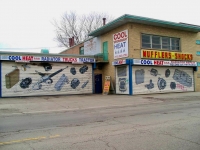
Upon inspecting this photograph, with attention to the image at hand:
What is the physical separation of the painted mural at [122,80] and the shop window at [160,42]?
3073mm

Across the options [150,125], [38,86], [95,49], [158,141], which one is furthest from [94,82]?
[158,141]

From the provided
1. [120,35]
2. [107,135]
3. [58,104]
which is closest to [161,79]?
[120,35]

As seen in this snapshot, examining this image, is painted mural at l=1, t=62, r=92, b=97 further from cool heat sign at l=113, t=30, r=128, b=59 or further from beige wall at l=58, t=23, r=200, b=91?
cool heat sign at l=113, t=30, r=128, b=59

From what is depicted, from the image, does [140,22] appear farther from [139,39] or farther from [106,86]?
[106,86]

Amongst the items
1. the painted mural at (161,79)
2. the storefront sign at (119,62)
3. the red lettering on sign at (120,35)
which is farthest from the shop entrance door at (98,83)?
the painted mural at (161,79)

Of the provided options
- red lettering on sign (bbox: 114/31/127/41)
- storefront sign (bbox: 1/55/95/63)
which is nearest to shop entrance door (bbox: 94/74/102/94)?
storefront sign (bbox: 1/55/95/63)

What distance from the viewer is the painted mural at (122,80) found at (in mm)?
20672

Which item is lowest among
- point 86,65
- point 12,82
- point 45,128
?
point 45,128

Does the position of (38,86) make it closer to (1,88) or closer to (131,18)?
(1,88)

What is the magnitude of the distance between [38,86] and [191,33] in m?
17.9

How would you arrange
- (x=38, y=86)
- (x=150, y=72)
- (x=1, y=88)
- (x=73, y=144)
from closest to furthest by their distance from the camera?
(x=73, y=144) → (x=1, y=88) → (x=38, y=86) → (x=150, y=72)

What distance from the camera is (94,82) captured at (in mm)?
23484

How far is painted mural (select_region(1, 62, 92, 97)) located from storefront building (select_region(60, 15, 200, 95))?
8.53 feet

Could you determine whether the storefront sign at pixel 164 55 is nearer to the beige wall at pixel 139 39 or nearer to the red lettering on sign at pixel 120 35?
the beige wall at pixel 139 39
